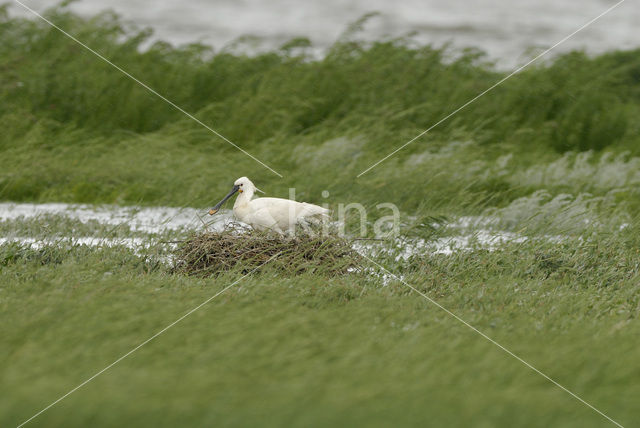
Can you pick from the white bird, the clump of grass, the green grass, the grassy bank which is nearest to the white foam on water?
the grassy bank

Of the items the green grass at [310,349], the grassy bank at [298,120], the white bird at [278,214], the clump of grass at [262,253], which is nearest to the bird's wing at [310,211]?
the white bird at [278,214]

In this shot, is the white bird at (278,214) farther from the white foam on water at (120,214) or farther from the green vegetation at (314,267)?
the white foam on water at (120,214)

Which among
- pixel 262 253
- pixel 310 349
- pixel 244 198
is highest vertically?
pixel 244 198

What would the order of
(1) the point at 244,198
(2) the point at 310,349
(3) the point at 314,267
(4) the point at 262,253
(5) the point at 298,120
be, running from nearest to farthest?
(2) the point at 310,349 → (3) the point at 314,267 → (4) the point at 262,253 → (1) the point at 244,198 → (5) the point at 298,120

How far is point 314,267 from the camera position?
271 inches

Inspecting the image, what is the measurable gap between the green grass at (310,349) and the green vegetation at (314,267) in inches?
0.6

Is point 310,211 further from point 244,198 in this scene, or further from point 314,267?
point 314,267

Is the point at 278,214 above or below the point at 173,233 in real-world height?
above

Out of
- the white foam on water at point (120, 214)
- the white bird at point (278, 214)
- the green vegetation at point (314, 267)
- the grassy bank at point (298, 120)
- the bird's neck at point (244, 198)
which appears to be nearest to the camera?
the green vegetation at point (314, 267)

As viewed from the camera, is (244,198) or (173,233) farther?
(173,233)

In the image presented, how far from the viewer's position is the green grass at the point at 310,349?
4281 millimetres

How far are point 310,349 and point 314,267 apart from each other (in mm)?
1940

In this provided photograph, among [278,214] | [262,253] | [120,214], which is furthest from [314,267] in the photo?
[120,214]

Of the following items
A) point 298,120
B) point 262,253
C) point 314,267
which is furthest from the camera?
point 298,120
